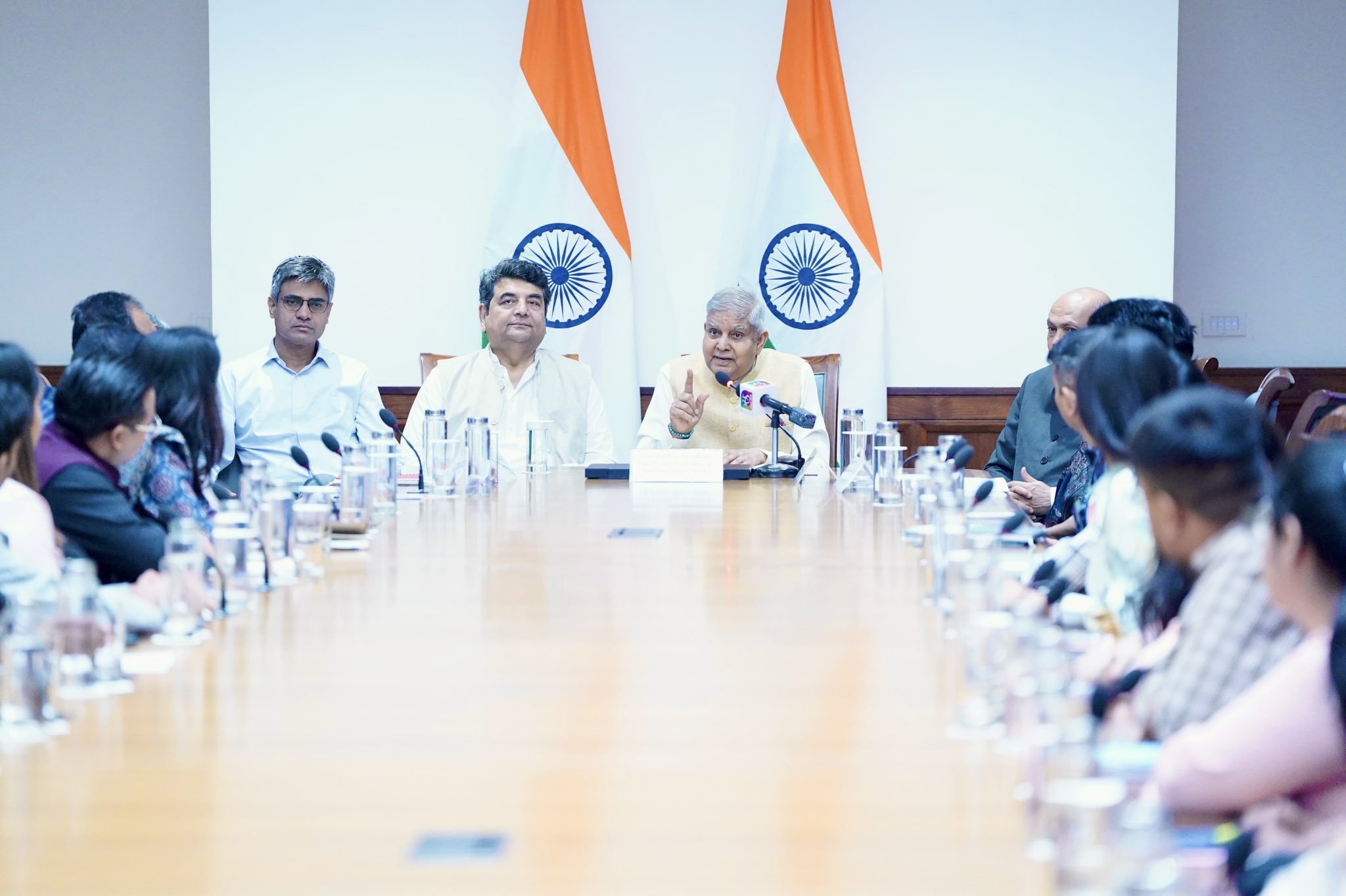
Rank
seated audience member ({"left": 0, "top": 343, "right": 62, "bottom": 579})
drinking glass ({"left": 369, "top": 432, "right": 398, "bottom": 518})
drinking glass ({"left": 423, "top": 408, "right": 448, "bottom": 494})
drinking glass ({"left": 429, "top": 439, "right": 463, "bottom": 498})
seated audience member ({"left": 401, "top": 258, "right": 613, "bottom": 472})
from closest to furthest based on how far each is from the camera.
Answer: seated audience member ({"left": 0, "top": 343, "right": 62, "bottom": 579}) → drinking glass ({"left": 369, "top": 432, "right": 398, "bottom": 518}) → drinking glass ({"left": 429, "top": 439, "right": 463, "bottom": 498}) → drinking glass ({"left": 423, "top": 408, "right": 448, "bottom": 494}) → seated audience member ({"left": 401, "top": 258, "right": 613, "bottom": 472})

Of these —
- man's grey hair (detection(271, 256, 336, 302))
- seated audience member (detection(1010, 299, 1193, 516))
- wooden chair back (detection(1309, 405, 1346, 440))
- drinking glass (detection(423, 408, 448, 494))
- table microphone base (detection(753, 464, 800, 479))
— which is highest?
man's grey hair (detection(271, 256, 336, 302))

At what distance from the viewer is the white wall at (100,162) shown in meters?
5.93

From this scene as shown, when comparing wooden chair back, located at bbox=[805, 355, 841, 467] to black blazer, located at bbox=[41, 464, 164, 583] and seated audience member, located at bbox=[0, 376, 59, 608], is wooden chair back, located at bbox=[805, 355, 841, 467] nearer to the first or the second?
black blazer, located at bbox=[41, 464, 164, 583]

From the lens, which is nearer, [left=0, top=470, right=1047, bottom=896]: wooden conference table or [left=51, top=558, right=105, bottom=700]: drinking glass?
[left=0, top=470, right=1047, bottom=896]: wooden conference table

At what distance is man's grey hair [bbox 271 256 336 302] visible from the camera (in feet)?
13.5

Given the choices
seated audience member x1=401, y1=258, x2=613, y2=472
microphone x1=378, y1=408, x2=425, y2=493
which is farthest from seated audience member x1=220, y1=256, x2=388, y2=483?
microphone x1=378, y1=408, x2=425, y2=493

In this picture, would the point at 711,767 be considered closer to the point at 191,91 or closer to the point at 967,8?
the point at 967,8

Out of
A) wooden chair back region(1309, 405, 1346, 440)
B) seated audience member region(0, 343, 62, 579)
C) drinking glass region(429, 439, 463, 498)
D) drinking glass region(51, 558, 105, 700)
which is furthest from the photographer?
drinking glass region(429, 439, 463, 498)

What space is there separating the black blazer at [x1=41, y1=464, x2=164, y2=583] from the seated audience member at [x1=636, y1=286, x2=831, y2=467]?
2185mm

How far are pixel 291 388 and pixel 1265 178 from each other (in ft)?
14.8

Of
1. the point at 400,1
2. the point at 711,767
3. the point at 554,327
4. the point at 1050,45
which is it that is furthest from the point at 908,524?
the point at 400,1

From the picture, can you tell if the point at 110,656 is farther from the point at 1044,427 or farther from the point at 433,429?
the point at 1044,427

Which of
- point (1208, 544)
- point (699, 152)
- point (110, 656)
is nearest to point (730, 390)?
point (699, 152)

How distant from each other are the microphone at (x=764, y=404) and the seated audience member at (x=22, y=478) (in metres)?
2.13
